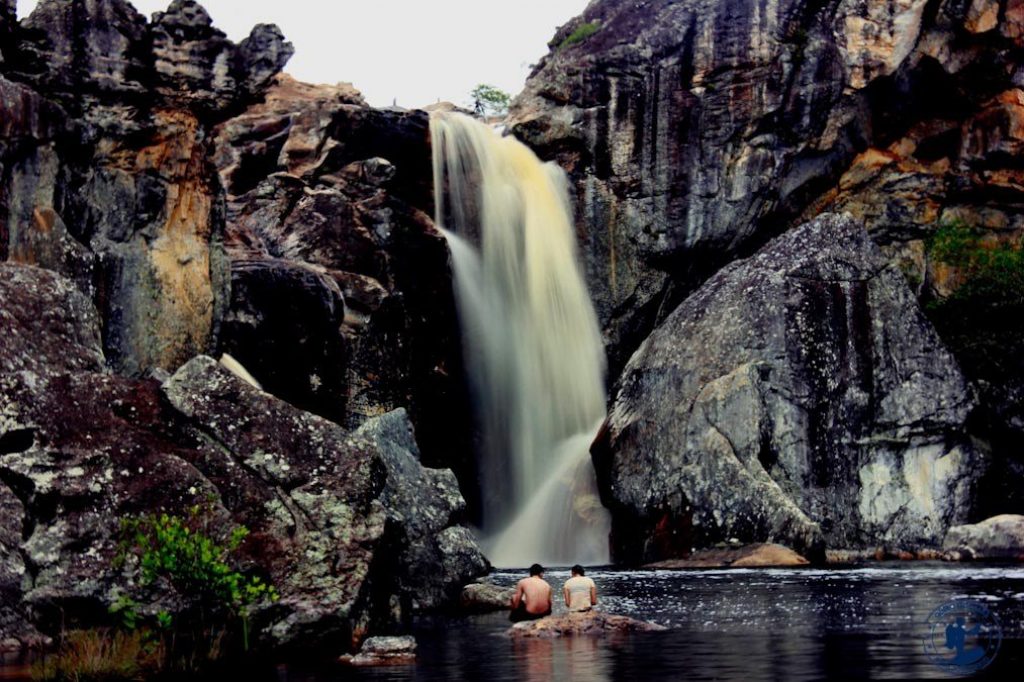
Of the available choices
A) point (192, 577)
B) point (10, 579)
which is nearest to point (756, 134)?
point (10, 579)

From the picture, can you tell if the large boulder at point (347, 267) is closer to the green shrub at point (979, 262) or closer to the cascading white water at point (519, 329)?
the cascading white water at point (519, 329)

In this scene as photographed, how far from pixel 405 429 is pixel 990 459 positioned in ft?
68.3

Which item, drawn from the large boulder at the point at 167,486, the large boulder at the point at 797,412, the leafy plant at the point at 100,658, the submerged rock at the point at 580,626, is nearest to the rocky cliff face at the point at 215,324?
the large boulder at the point at 167,486

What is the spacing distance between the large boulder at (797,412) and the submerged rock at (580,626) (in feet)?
50.7

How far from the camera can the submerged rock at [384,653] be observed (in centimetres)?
1562

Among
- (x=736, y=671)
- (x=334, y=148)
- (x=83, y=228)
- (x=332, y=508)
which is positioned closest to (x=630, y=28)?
(x=334, y=148)

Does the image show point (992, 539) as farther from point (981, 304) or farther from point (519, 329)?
point (519, 329)

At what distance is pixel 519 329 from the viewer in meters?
43.8

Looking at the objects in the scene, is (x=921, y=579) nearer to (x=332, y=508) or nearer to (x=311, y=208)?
(x=332, y=508)

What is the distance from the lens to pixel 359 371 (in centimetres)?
3844

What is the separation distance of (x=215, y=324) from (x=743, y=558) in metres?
13.9

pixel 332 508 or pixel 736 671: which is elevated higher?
pixel 332 508

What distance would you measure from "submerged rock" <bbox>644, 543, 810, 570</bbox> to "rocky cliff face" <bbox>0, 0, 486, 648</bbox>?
32.2 feet

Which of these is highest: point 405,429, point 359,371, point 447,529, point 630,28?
point 630,28
